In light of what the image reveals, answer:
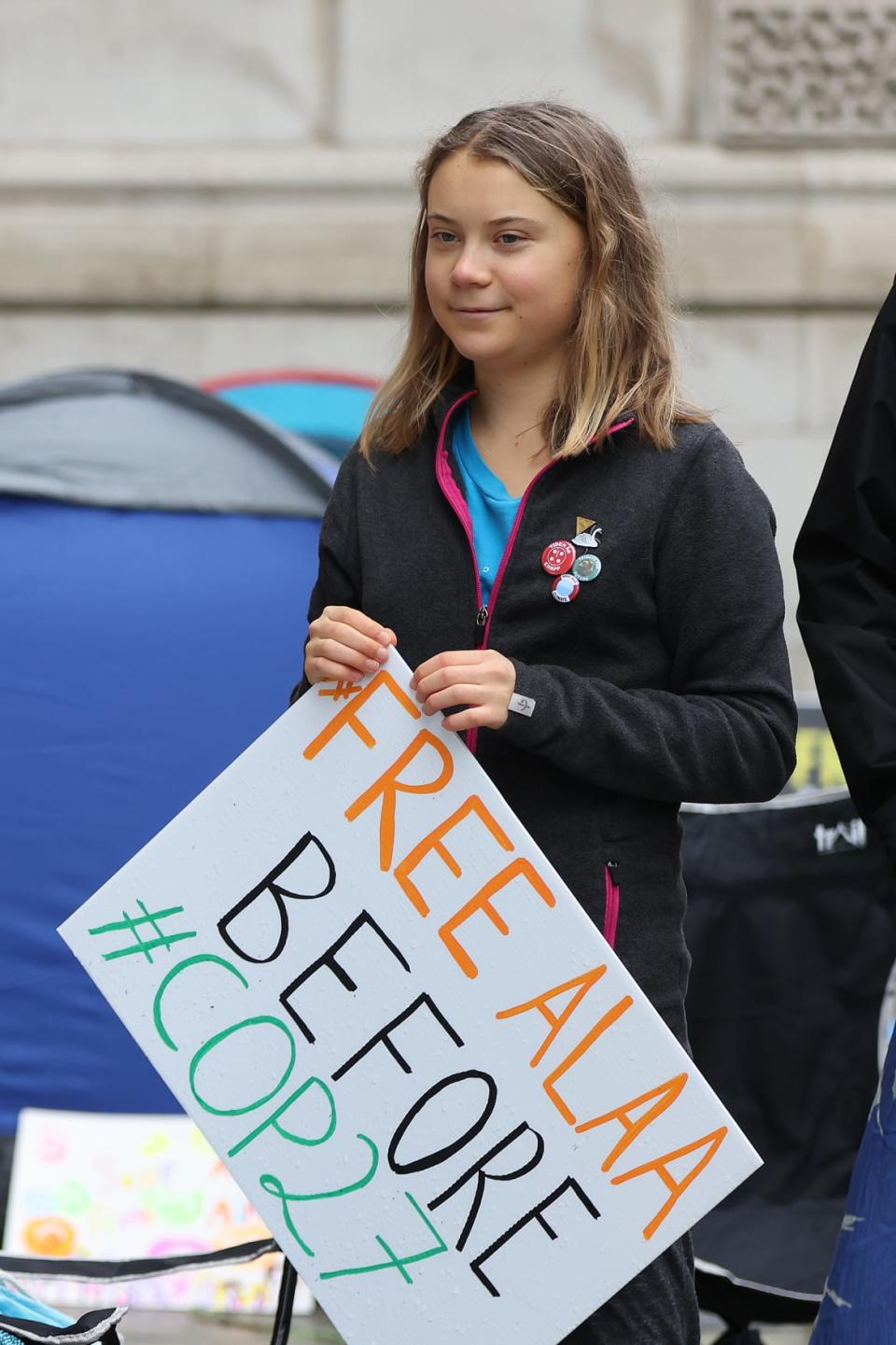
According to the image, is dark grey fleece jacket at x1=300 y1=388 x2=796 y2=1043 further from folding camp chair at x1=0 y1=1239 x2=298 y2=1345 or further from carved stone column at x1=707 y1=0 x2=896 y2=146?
carved stone column at x1=707 y1=0 x2=896 y2=146

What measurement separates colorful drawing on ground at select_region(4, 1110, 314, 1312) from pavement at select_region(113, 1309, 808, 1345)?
34 millimetres

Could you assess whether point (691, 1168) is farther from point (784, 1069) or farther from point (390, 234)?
point (390, 234)

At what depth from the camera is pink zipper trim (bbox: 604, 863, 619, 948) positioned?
1.52 m

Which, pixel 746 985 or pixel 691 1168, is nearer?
pixel 691 1168

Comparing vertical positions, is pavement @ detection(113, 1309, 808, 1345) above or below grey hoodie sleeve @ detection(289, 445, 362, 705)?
below

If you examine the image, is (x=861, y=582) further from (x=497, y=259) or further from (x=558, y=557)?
(x=497, y=259)

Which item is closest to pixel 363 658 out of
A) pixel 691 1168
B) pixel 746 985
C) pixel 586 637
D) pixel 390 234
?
pixel 586 637

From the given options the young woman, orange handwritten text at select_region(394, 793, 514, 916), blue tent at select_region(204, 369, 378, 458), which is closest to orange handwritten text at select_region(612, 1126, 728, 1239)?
the young woman

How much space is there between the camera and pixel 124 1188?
290 cm

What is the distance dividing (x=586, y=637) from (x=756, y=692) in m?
0.15

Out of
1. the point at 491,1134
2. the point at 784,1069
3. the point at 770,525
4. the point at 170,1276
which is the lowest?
the point at 170,1276

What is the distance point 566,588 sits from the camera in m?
1.53

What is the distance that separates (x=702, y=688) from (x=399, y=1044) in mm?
393

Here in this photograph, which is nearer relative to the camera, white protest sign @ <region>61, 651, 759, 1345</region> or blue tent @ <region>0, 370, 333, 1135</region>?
white protest sign @ <region>61, 651, 759, 1345</region>
